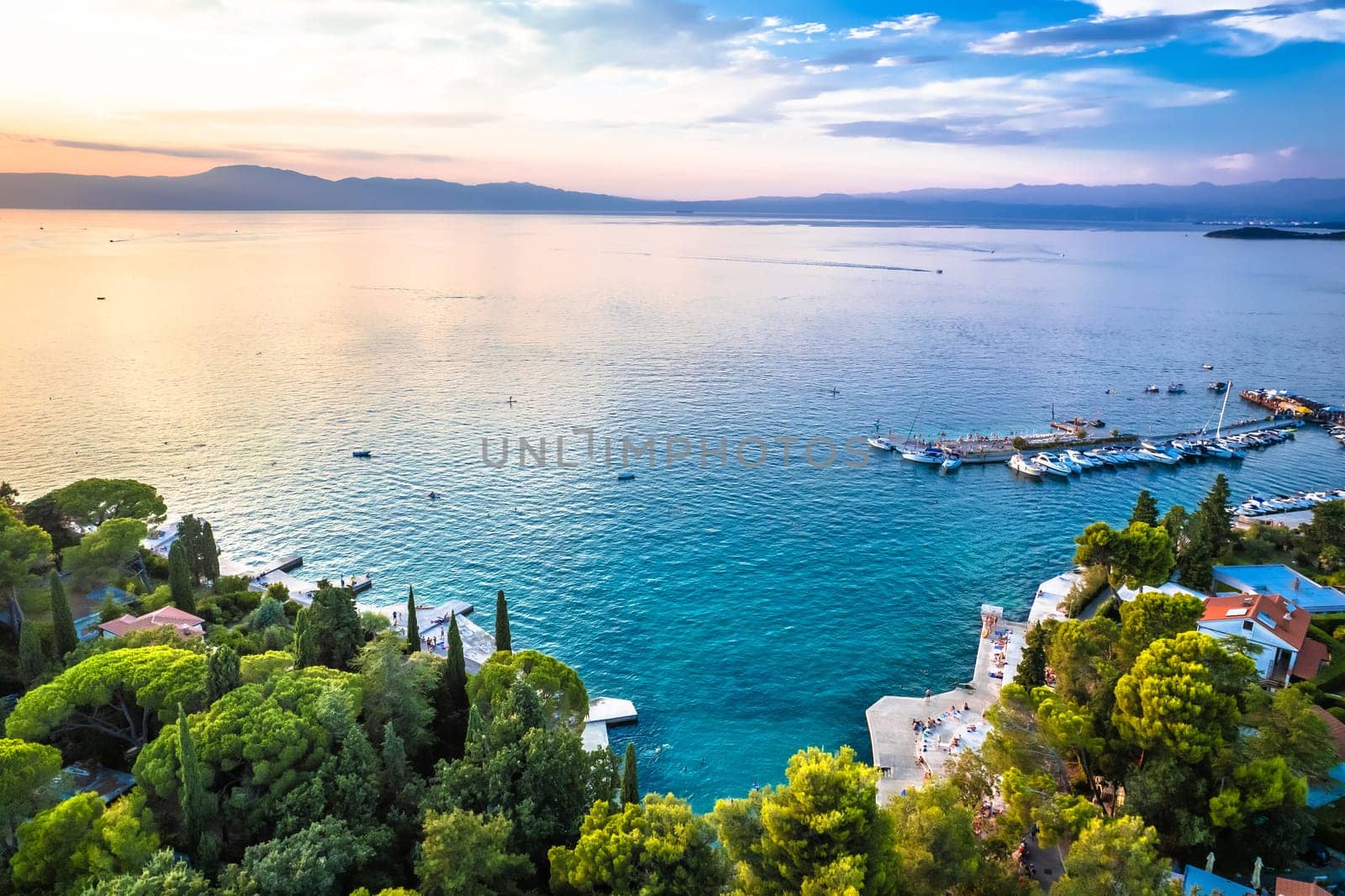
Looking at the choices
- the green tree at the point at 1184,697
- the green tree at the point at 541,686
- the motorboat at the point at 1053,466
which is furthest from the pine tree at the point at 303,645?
the motorboat at the point at 1053,466

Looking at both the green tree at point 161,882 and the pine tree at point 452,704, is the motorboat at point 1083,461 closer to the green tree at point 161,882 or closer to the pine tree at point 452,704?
the pine tree at point 452,704

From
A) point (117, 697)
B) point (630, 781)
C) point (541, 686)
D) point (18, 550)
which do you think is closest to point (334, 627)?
point (117, 697)

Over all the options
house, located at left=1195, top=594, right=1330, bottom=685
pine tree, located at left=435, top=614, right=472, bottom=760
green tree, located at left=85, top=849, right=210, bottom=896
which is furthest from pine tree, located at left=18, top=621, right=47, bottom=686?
house, located at left=1195, top=594, right=1330, bottom=685

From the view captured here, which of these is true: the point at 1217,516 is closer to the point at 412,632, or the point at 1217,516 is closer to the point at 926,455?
the point at 926,455

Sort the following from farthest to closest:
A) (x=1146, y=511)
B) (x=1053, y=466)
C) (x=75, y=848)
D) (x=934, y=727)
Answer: (x=1053, y=466) < (x=1146, y=511) < (x=934, y=727) < (x=75, y=848)

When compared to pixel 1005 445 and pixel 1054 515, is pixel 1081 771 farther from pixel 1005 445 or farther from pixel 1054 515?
pixel 1005 445
